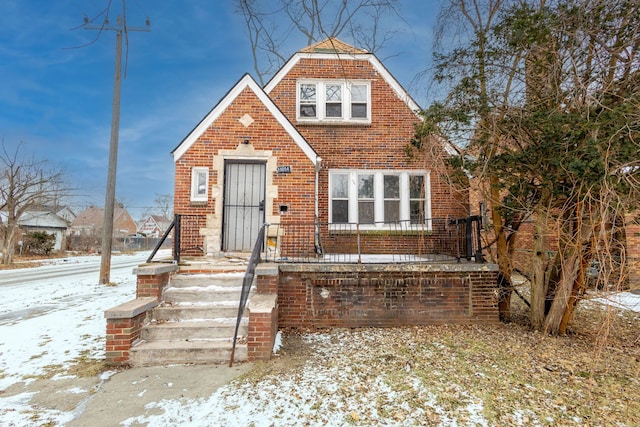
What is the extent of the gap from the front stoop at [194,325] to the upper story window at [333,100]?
219 inches

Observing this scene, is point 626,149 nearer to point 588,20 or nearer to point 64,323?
point 588,20

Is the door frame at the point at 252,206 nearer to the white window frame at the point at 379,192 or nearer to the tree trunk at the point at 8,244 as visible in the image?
the white window frame at the point at 379,192

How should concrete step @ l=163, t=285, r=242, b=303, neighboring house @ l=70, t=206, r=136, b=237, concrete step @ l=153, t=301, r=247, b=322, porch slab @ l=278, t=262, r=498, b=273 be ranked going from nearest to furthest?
concrete step @ l=153, t=301, r=247, b=322 < concrete step @ l=163, t=285, r=242, b=303 < porch slab @ l=278, t=262, r=498, b=273 < neighboring house @ l=70, t=206, r=136, b=237

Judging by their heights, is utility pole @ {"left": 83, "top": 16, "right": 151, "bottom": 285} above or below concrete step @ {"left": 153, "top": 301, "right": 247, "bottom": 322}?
above

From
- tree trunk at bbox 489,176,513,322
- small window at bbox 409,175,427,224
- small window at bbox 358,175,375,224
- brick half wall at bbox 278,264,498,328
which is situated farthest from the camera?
small window at bbox 358,175,375,224

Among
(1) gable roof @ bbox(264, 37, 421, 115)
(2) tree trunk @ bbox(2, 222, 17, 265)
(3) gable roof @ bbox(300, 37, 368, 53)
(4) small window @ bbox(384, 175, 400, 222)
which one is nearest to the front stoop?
(4) small window @ bbox(384, 175, 400, 222)

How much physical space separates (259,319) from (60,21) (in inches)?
168

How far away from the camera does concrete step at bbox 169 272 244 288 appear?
5625 mm

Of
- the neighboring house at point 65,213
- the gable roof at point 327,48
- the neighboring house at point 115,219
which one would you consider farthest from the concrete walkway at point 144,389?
the neighboring house at point 115,219

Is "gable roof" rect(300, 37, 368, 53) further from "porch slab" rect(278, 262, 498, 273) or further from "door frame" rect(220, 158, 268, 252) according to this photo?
"porch slab" rect(278, 262, 498, 273)

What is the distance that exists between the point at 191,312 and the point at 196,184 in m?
3.44

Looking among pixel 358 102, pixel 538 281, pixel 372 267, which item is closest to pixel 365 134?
pixel 358 102

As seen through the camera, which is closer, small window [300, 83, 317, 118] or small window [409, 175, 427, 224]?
small window [409, 175, 427, 224]

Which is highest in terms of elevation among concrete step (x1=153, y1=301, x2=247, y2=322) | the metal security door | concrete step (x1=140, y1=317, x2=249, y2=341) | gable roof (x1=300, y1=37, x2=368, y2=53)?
gable roof (x1=300, y1=37, x2=368, y2=53)
